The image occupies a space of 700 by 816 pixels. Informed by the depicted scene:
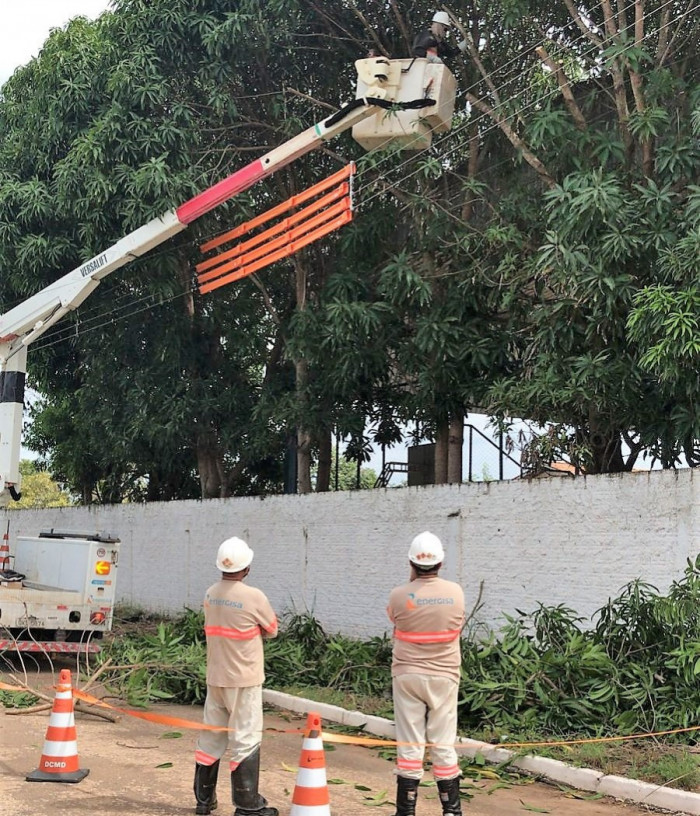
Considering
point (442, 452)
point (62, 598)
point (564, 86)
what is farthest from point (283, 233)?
point (62, 598)

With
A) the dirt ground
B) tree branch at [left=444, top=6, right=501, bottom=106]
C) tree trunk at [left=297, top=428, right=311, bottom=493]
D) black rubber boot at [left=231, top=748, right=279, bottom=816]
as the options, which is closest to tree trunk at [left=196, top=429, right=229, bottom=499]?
tree trunk at [left=297, top=428, right=311, bottom=493]

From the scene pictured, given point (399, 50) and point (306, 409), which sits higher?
point (399, 50)

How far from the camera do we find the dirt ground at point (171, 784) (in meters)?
6.93

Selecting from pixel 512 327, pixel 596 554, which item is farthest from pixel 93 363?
pixel 596 554

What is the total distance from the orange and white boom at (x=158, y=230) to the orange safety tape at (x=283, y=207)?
21.0 inches

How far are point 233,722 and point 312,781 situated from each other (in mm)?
881

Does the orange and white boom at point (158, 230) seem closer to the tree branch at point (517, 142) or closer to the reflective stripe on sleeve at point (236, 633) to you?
the tree branch at point (517, 142)

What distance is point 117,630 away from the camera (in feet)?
55.0

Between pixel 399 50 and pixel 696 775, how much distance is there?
1255cm

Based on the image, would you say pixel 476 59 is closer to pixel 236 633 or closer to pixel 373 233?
pixel 373 233

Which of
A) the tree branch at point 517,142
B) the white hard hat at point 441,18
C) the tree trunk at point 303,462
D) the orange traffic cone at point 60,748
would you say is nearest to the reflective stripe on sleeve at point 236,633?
the orange traffic cone at point 60,748

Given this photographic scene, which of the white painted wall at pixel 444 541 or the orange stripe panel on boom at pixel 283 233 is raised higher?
the orange stripe panel on boom at pixel 283 233

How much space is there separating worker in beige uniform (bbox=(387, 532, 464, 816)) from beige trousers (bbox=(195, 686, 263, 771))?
2.94 ft

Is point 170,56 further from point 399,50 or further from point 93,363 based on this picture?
point 93,363
